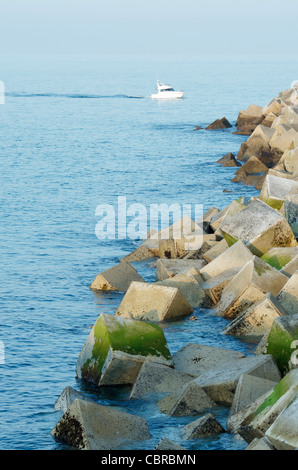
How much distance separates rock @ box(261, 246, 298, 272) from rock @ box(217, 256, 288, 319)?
47.0 inches

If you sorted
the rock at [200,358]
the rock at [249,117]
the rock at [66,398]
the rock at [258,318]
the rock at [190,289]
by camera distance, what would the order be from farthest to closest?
1. the rock at [249,117]
2. the rock at [190,289]
3. the rock at [258,318]
4. the rock at [200,358]
5. the rock at [66,398]

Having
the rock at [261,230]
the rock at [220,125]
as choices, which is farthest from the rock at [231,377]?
the rock at [220,125]

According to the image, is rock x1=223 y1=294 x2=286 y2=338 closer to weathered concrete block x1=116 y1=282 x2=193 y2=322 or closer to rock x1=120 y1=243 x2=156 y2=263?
weathered concrete block x1=116 y1=282 x2=193 y2=322

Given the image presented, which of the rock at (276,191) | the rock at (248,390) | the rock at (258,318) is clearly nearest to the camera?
the rock at (248,390)

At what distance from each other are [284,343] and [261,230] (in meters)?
6.58

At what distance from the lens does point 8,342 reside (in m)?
16.8

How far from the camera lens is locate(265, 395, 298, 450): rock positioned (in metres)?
9.95

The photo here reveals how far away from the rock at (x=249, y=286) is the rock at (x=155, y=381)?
3.72 m

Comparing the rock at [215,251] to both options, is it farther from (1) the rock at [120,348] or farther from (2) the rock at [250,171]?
(2) the rock at [250,171]

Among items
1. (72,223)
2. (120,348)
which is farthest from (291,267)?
(72,223)

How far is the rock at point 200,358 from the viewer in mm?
14234

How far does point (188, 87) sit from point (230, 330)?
113m
